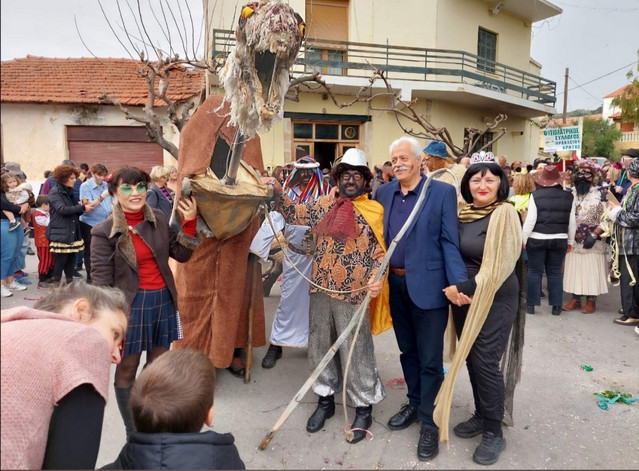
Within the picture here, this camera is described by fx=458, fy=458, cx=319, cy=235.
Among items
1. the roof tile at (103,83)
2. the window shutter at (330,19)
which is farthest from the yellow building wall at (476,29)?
the roof tile at (103,83)

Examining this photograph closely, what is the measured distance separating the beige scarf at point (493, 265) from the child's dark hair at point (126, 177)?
1.96 m

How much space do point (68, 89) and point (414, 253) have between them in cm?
1134

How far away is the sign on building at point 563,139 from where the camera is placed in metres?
9.56

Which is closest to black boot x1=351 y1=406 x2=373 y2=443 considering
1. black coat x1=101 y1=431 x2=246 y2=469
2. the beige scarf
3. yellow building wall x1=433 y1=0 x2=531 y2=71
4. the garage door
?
the beige scarf

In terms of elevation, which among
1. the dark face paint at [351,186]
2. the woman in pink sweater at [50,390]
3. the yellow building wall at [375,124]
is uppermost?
the yellow building wall at [375,124]

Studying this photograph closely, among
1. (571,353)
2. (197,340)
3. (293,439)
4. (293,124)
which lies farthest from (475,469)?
(293,124)

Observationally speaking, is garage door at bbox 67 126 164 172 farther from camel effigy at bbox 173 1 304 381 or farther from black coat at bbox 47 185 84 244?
camel effigy at bbox 173 1 304 381

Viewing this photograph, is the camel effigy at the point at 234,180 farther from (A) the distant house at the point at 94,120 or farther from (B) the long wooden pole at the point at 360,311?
(A) the distant house at the point at 94,120

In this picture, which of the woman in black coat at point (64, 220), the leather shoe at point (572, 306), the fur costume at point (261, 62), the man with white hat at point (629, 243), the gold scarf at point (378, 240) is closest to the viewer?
the fur costume at point (261, 62)

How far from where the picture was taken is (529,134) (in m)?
19.0

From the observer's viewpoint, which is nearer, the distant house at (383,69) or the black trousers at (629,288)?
the black trousers at (629,288)

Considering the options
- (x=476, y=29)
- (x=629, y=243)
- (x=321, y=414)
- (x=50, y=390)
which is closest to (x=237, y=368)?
(x=321, y=414)

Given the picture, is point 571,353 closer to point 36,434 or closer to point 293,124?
point 36,434

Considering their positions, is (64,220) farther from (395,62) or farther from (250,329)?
(395,62)
